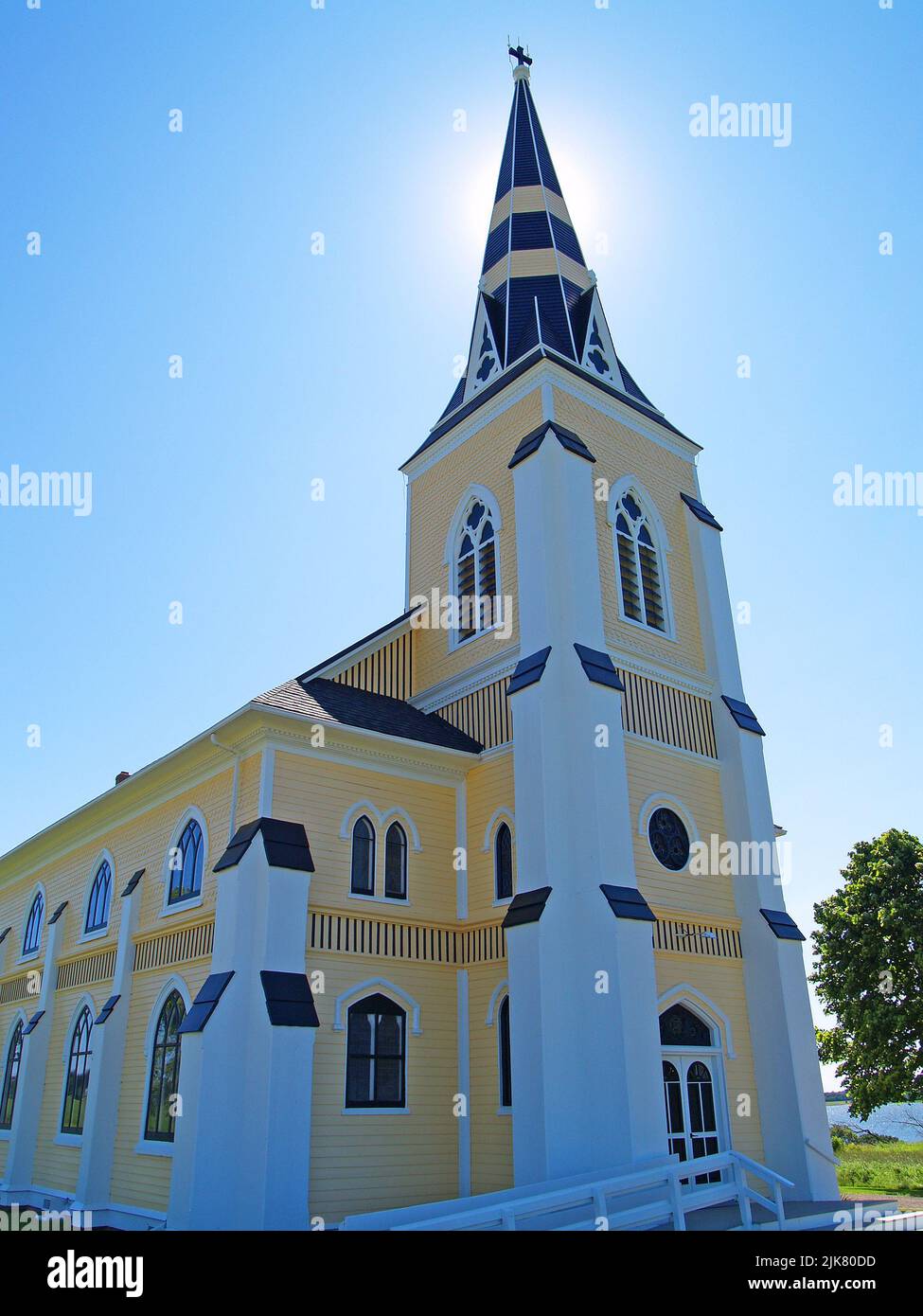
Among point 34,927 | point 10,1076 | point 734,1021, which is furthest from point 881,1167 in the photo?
point 34,927

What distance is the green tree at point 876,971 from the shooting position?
26297 millimetres

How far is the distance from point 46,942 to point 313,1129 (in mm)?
11861

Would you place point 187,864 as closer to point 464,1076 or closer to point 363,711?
point 363,711

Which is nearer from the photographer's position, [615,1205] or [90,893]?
[615,1205]

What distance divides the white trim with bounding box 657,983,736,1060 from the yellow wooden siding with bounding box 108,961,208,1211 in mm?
7863

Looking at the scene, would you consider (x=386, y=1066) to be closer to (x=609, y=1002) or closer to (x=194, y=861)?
(x=609, y=1002)

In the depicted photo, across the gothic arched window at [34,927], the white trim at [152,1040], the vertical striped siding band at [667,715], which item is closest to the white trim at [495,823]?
the vertical striped siding band at [667,715]

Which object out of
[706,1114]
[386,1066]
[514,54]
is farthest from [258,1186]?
[514,54]

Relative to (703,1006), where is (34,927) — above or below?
above

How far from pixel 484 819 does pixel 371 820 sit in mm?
2239

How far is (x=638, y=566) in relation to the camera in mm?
19547

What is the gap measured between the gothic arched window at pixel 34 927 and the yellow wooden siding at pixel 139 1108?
8084 mm

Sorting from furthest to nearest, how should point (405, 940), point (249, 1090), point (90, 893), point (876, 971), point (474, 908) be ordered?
1. point (876, 971)
2. point (90, 893)
3. point (474, 908)
4. point (405, 940)
5. point (249, 1090)

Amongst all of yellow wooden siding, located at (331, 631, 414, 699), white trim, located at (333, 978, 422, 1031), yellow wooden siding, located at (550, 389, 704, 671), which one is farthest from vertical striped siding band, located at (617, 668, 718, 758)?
white trim, located at (333, 978, 422, 1031)
